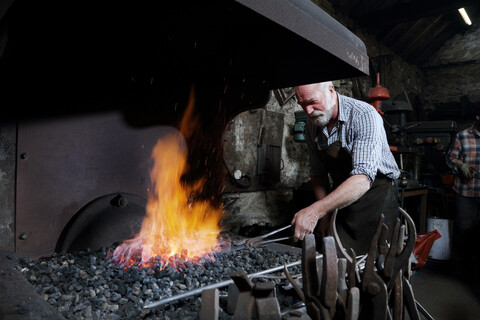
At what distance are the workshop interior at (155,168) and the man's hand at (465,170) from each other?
5.94ft

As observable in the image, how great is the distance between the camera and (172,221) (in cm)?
189

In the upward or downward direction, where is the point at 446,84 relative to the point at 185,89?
upward

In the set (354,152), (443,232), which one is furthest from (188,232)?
(443,232)

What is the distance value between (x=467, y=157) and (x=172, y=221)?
4.07 m

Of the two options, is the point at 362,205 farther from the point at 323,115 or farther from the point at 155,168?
the point at 155,168

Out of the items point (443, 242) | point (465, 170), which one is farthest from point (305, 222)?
point (443, 242)

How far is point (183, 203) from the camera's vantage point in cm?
216

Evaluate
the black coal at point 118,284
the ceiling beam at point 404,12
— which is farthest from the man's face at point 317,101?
the ceiling beam at point 404,12

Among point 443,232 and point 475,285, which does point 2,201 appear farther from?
point 443,232

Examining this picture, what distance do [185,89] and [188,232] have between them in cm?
92

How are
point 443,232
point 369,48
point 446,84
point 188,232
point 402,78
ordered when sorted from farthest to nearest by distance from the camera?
point 446,84 < point 402,78 < point 369,48 < point 443,232 < point 188,232

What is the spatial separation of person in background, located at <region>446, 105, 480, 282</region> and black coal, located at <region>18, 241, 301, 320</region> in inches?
146

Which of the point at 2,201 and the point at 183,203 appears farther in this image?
the point at 183,203

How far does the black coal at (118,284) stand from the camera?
1.02 m
